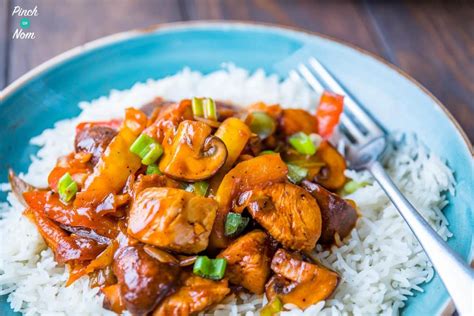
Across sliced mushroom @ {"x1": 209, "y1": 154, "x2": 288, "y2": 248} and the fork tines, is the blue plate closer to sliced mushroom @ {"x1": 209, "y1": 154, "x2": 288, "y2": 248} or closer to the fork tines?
the fork tines

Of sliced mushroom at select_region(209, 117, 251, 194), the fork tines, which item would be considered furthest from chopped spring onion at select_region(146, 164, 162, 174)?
the fork tines

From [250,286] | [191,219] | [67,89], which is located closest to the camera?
[191,219]

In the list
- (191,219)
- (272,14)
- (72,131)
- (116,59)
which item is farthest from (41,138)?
(272,14)

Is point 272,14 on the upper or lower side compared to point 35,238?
upper

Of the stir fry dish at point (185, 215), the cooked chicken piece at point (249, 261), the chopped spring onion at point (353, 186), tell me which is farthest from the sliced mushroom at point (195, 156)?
the chopped spring onion at point (353, 186)

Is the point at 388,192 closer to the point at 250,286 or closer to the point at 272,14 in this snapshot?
the point at 250,286

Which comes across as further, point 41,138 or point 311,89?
point 311,89
